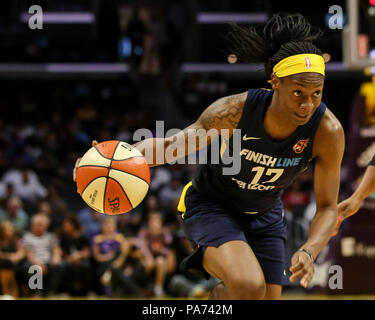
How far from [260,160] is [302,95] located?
1.65 feet

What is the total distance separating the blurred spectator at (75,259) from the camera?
27.2 ft

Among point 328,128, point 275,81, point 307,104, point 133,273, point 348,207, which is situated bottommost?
point 133,273

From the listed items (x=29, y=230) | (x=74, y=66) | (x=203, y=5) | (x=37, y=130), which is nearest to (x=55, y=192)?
(x=29, y=230)

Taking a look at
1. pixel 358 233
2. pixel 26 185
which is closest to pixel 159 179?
pixel 26 185

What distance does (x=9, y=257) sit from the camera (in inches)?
327

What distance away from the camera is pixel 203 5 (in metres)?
14.5

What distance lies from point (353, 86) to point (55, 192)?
8.20m

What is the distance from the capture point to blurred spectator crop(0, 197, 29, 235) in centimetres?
940

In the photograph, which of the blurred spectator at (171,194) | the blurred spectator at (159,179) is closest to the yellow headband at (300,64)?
the blurred spectator at (171,194)

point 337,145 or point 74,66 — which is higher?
point 74,66

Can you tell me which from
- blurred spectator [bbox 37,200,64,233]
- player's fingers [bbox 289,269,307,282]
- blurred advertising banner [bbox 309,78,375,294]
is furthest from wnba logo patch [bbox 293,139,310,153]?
blurred spectator [bbox 37,200,64,233]

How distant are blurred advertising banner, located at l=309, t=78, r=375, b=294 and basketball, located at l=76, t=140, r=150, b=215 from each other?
16.0ft

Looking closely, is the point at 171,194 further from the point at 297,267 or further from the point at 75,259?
the point at 297,267

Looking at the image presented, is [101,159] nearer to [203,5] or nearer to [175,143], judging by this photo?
[175,143]
